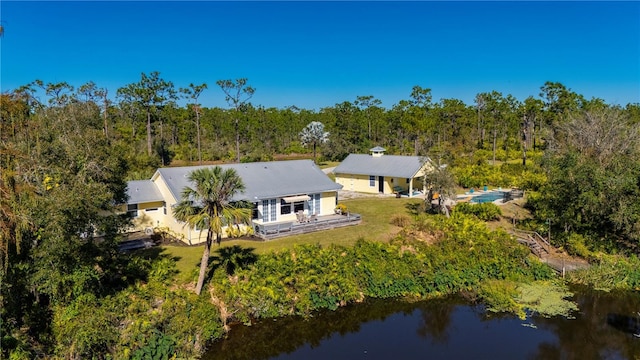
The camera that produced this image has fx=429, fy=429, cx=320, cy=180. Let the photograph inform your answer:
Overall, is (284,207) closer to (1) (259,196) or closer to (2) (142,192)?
(1) (259,196)


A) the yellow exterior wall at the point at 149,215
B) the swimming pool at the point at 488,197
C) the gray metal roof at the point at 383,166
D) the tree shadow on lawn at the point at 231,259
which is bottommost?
the tree shadow on lawn at the point at 231,259

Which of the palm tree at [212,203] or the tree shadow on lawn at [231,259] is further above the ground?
the palm tree at [212,203]

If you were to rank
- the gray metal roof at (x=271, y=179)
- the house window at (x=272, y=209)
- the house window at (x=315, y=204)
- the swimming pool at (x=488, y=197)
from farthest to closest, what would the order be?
the swimming pool at (x=488, y=197)
the house window at (x=315, y=204)
the house window at (x=272, y=209)
the gray metal roof at (x=271, y=179)

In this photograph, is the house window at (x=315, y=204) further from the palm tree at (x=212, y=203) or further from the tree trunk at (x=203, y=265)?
the palm tree at (x=212, y=203)

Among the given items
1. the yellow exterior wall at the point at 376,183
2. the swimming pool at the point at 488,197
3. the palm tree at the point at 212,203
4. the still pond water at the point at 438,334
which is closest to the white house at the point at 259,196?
the palm tree at the point at 212,203

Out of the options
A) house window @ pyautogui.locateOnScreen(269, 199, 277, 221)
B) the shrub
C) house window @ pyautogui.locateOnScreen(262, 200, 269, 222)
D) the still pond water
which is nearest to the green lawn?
house window @ pyautogui.locateOnScreen(269, 199, 277, 221)

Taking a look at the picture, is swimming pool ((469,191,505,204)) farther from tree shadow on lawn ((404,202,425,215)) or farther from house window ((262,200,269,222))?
house window ((262,200,269,222))
